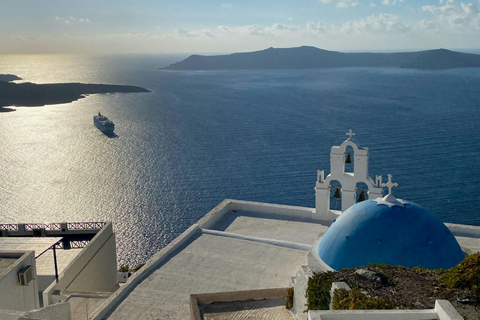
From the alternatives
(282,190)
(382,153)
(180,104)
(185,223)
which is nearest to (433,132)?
(382,153)

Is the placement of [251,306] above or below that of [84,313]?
above

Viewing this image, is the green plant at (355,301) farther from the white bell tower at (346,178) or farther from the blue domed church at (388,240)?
the white bell tower at (346,178)

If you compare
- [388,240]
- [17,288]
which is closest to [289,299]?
[388,240]

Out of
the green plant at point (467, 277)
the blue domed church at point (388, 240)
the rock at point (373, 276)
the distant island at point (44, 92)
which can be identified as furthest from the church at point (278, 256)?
the distant island at point (44, 92)

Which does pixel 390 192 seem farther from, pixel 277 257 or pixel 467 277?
pixel 467 277

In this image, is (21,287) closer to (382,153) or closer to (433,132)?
(382,153)

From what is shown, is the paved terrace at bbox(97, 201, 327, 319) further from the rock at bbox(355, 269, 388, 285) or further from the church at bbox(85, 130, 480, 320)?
the rock at bbox(355, 269, 388, 285)

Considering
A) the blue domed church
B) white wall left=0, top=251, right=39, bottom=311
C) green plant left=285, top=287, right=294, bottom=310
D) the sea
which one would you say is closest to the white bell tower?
the blue domed church
